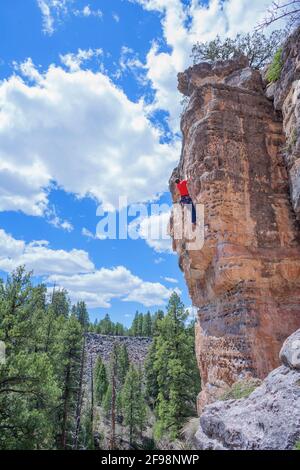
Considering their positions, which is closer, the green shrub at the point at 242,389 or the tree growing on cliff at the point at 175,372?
the green shrub at the point at 242,389

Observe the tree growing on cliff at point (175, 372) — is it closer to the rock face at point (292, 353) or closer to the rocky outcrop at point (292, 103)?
the rocky outcrop at point (292, 103)

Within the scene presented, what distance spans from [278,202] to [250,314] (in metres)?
3.85

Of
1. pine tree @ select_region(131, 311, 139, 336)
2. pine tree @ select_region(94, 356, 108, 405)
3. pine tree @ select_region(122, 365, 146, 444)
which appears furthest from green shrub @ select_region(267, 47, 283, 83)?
pine tree @ select_region(131, 311, 139, 336)

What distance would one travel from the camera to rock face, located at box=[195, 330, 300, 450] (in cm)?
429

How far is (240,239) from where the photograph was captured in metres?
10.3

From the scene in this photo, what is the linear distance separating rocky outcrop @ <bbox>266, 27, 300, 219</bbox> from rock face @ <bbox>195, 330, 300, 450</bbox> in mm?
5838

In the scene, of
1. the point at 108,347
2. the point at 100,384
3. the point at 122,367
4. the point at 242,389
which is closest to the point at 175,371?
the point at 242,389

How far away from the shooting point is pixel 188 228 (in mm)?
11938

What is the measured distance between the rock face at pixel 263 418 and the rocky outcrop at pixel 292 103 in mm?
5838

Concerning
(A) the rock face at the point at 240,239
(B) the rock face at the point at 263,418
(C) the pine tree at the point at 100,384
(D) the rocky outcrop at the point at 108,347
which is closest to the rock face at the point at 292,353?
(B) the rock face at the point at 263,418

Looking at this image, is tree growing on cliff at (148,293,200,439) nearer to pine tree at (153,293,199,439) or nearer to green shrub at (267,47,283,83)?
pine tree at (153,293,199,439)

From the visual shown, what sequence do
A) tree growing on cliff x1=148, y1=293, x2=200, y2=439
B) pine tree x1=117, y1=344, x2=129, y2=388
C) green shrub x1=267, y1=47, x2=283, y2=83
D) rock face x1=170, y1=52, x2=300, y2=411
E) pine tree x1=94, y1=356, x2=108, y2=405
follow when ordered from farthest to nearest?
pine tree x1=117, y1=344, x2=129, y2=388
pine tree x1=94, y1=356, x2=108, y2=405
tree growing on cliff x1=148, y1=293, x2=200, y2=439
green shrub x1=267, y1=47, x2=283, y2=83
rock face x1=170, y1=52, x2=300, y2=411

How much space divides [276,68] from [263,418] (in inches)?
439

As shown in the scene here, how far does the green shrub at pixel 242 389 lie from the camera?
821 centimetres
